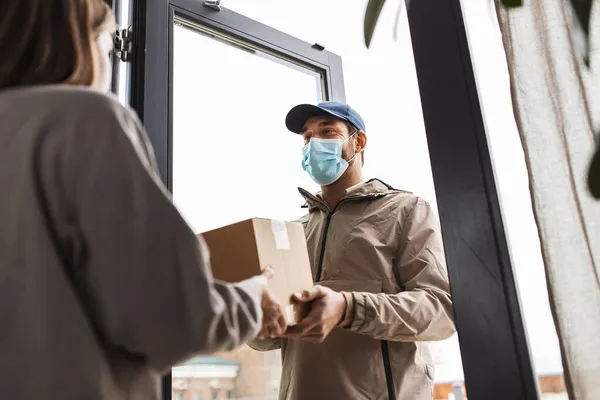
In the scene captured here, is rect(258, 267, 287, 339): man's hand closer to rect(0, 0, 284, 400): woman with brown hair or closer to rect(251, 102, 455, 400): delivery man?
rect(251, 102, 455, 400): delivery man

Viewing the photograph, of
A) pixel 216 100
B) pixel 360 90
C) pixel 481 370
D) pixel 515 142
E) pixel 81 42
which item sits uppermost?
pixel 360 90

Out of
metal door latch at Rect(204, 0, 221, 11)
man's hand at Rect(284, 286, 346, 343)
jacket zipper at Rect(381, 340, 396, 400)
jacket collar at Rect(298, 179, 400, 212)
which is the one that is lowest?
jacket zipper at Rect(381, 340, 396, 400)

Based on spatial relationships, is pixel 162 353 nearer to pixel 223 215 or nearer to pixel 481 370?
pixel 481 370

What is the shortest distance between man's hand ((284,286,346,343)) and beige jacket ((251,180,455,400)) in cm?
7

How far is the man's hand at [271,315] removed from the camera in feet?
3.30

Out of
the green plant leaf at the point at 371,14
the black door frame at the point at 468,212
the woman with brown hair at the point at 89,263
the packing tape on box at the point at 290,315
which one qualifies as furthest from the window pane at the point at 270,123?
the woman with brown hair at the point at 89,263

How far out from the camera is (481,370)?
1.02m

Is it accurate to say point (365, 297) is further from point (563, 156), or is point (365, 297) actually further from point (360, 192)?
point (563, 156)

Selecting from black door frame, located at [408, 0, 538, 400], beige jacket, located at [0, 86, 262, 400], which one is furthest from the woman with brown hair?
black door frame, located at [408, 0, 538, 400]

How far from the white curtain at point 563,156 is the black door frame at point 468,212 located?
10cm

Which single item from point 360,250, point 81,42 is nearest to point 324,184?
point 360,250

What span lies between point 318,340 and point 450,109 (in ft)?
2.11

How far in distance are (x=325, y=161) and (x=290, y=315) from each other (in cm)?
75

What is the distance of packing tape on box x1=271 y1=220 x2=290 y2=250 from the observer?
121 cm
